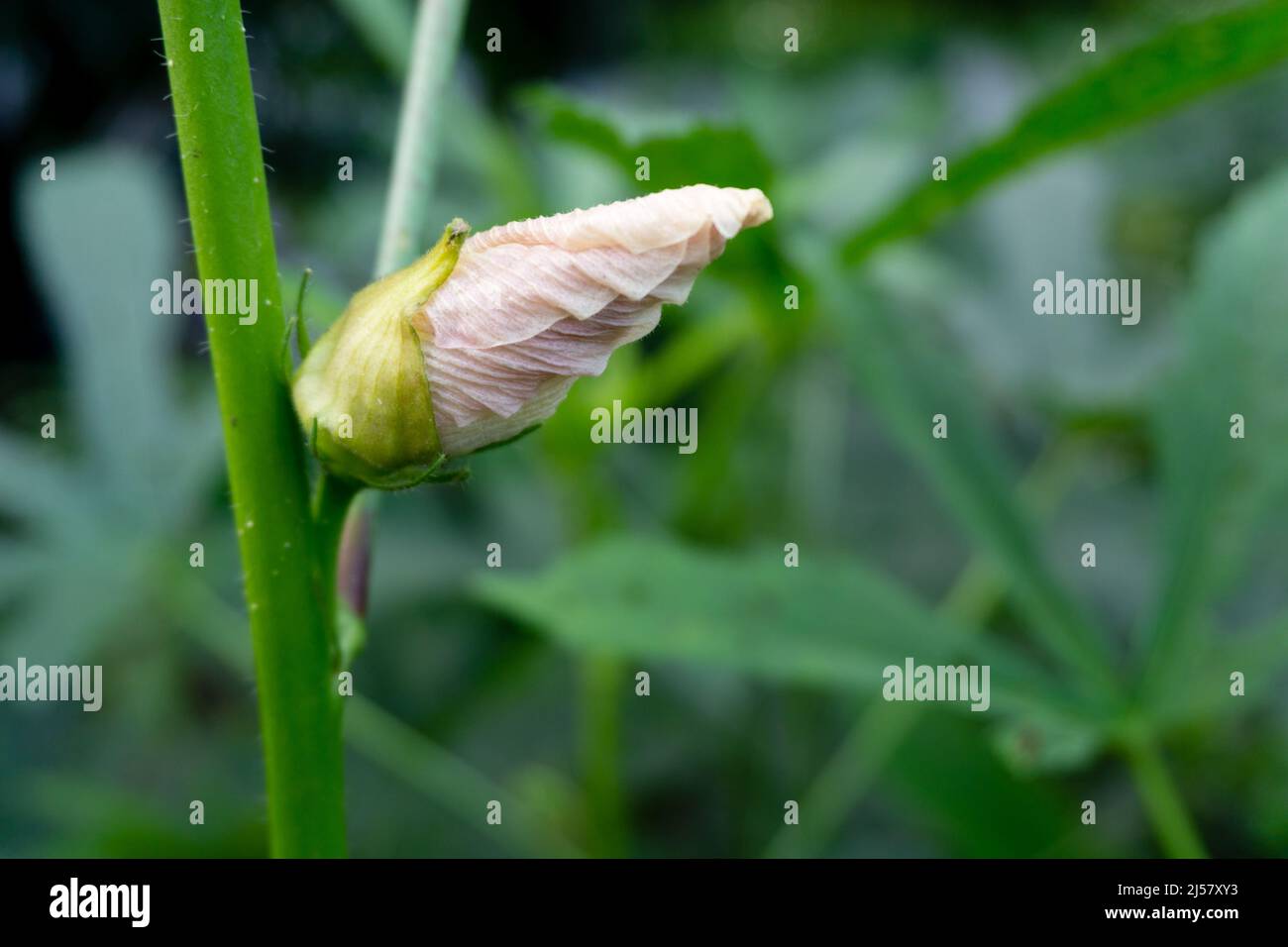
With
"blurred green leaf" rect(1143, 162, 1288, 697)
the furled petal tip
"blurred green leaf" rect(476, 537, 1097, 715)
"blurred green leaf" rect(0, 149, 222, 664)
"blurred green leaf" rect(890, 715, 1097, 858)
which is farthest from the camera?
"blurred green leaf" rect(0, 149, 222, 664)

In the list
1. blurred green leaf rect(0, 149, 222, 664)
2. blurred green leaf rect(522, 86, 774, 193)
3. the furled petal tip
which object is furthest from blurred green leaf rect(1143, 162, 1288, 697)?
blurred green leaf rect(0, 149, 222, 664)

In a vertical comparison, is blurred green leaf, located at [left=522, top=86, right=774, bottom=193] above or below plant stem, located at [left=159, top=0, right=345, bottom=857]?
above

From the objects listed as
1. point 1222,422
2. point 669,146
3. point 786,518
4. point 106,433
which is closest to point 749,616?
point 669,146

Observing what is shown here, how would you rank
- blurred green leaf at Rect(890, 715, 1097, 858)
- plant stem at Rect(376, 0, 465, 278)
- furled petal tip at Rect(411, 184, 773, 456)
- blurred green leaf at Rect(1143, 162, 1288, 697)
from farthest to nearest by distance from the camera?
blurred green leaf at Rect(890, 715, 1097, 858) < blurred green leaf at Rect(1143, 162, 1288, 697) < plant stem at Rect(376, 0, 465, 278) < furled petal tip at Rect(411, 184, 773, 456)

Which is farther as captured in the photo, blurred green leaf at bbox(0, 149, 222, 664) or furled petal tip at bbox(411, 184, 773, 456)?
blurred green leaf at bbox(0, 149, 222, 664)

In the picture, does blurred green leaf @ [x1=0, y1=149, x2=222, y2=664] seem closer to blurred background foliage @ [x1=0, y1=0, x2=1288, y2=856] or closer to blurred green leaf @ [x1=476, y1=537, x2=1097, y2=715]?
blurred background foliage @ [x1=0, y1=0, x2=1288, y2=856]

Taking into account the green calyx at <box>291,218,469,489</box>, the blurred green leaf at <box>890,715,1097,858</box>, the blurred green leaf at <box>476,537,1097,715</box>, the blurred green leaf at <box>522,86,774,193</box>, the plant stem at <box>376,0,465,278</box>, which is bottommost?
the blurred green leaf at <box>890,715,1097,858</box>
